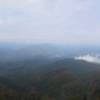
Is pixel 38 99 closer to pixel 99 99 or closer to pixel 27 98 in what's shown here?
pixel 27 98

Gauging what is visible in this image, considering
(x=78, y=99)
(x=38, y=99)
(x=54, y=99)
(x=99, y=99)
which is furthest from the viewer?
(x=54, y=99)

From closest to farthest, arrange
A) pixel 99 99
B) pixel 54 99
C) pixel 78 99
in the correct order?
pixel 99 99
pixel 78 99
pixel 54 99

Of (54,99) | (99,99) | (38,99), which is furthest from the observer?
(54,99)

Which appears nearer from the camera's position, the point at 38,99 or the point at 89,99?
the point at 89,99

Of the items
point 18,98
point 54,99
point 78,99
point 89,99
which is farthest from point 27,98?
point 89,99

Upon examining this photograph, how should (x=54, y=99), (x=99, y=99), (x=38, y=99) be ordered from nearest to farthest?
1. (x=99, y=99)
2. (x=38, y=99)
3. (x=54, y=99)

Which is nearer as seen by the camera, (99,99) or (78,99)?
(99,99)

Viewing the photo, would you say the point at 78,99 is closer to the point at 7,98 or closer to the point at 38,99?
the point at 38,99

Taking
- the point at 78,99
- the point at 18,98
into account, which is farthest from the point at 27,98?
the point at 78,99
